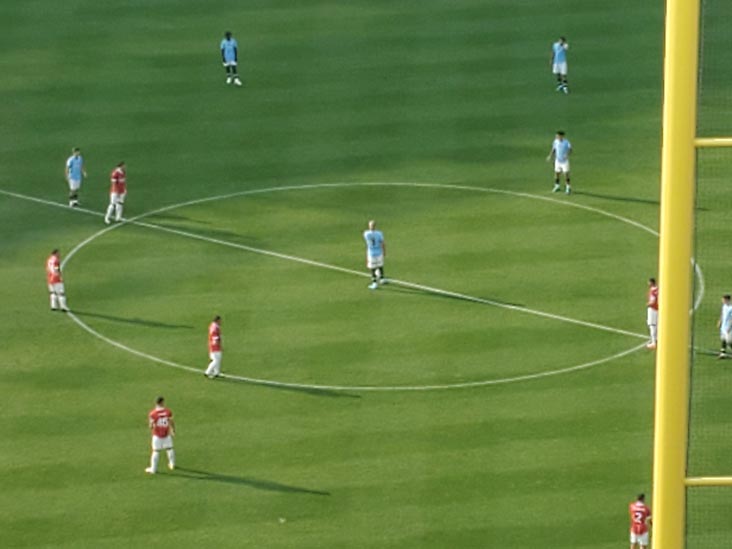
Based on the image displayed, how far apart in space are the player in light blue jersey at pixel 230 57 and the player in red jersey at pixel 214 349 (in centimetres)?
1354

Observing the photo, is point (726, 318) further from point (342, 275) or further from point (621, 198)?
point (621, 198)

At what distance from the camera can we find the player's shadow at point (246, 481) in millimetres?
28312

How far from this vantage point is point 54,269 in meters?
34.4

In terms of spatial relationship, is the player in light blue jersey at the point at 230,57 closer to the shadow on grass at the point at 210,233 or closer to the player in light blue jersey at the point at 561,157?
the shadow on grass at the point at 210,233

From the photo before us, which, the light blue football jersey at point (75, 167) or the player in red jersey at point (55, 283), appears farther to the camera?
the light blue football jersey at point (75, 167)

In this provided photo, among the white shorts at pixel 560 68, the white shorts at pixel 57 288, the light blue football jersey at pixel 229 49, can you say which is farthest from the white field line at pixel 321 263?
the light blue football jersey at pixel 229 49

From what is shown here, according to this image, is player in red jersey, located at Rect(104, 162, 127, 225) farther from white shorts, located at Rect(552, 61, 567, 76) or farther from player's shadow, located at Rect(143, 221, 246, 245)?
white shorts, located at Rect(552, 61, 567, 76)

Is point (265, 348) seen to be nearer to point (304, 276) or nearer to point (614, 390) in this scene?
point (304, 276)

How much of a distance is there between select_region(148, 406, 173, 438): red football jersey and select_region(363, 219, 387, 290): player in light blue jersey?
7150 mm

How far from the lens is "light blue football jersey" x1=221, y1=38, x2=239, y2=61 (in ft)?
147

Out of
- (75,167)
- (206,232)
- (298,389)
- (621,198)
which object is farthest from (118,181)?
(621,198)

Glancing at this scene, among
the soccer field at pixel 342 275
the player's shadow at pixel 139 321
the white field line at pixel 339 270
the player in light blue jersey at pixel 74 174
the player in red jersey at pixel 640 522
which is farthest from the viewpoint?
the player in light blue jersey at pixel 74 174

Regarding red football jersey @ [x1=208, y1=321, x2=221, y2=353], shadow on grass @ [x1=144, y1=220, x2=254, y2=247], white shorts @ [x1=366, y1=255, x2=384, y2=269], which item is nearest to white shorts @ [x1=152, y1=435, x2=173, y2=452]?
red football jersey @ [x1=208, y1=321, x2=221, y2=353]

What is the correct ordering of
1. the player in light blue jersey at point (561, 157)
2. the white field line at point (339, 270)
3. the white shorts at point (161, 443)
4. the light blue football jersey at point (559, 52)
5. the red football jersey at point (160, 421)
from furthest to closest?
1. the light blue football jersey at point (559, 52)
2. the player in light blue jersey at point (561, 157)
3. the white field line at point (339, 270)
4. the white shorts at point (161, 443)
5. the red football jersey at point (160, 421)
